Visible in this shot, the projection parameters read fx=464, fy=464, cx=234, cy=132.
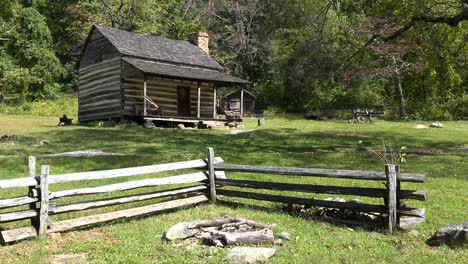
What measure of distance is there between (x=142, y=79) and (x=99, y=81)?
3701 mm

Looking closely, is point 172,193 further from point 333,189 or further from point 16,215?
point 333,189

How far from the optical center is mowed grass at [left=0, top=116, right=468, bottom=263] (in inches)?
272

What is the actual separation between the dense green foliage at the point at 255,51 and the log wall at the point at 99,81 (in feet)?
23.6

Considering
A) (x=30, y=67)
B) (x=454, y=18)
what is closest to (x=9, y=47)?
(x=30, y=67)

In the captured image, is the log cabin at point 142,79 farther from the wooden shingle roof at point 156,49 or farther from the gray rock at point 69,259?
the gray rock at point 69,259

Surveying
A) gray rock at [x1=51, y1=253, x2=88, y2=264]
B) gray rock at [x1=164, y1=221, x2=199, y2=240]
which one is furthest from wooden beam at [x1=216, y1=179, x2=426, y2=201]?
gray rock at [x1=51, y1=253, x2=88, y2=264]

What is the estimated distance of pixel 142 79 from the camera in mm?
31031

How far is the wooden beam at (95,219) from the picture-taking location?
7.43 metres

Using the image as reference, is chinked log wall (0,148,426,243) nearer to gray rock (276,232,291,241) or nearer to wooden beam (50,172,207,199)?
wooden beam (50,172,207,199)

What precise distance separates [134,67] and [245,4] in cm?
3157

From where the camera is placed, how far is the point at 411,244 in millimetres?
7453

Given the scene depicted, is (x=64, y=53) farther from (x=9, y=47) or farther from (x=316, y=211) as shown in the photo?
(x=316, y=211)

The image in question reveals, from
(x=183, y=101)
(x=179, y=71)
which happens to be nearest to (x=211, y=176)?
(x=179, y=71)

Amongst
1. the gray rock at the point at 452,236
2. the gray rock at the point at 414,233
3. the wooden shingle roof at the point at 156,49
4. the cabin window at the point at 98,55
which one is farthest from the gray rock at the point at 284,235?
the cabin window at the point at 98,55
